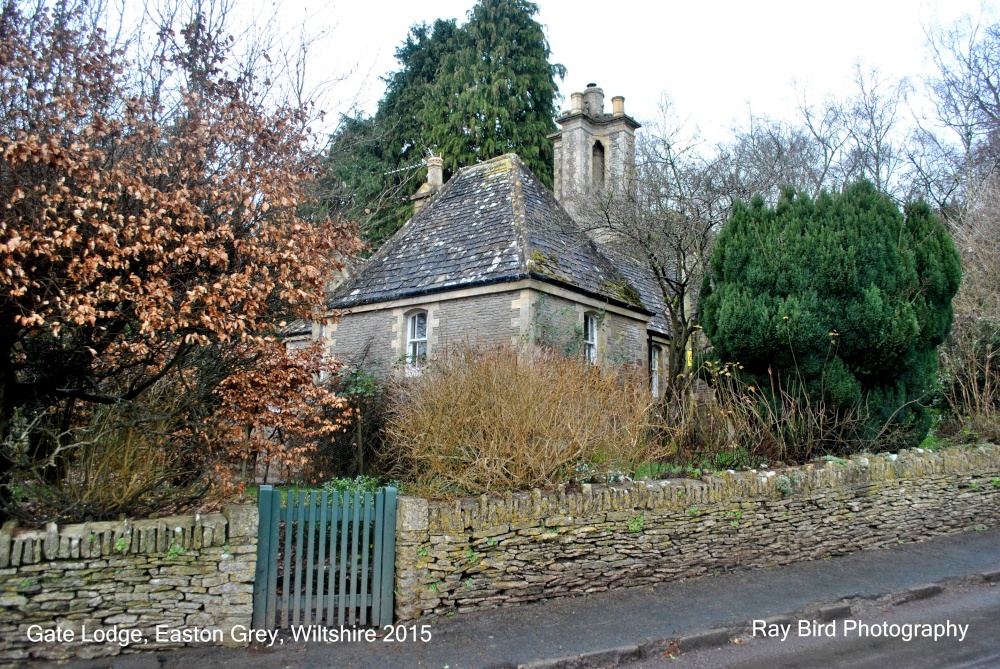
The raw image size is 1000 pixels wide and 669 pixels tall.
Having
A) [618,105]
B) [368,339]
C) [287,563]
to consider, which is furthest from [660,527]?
[618,105]

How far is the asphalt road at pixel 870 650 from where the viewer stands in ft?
19.2

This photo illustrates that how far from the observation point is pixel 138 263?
20.5 feet

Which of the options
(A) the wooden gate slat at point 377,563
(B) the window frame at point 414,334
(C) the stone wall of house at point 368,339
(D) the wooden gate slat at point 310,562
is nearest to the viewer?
(D) the wooden gate slat at point 310,562

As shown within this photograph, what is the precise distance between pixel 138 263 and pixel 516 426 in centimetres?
427

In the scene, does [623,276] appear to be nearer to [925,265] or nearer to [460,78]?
[925,265]

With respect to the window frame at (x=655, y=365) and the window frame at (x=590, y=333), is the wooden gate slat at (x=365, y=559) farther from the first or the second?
the window frame at (x=655, y=365)

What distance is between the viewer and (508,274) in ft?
45.0

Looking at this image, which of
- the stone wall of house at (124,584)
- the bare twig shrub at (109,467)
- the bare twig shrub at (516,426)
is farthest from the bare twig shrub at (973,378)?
the bare twig shrub at (109,467)

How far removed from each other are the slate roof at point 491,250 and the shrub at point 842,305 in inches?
178

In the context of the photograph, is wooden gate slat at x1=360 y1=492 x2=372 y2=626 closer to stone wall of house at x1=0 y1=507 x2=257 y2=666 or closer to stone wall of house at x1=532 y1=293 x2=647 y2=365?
stone wall of house at x1=0 y1=507 x2=257 y2=666

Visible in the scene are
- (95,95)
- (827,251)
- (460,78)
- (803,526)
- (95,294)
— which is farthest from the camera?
(460,78)

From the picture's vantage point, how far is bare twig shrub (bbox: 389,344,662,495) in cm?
748

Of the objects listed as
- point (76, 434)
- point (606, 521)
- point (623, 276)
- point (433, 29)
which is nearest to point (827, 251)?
point (606, 521)

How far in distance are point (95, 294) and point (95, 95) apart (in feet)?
7.11
